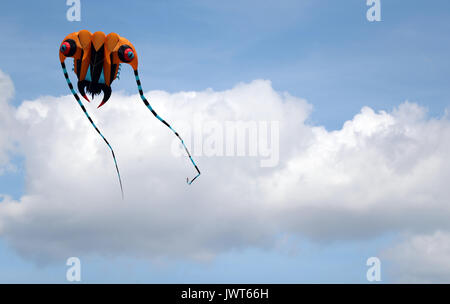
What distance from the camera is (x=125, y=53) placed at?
204 ft

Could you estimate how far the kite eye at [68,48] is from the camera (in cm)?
6169

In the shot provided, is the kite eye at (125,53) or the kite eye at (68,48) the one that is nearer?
the kite eye at (68,48)

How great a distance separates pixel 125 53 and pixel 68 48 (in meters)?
5.73

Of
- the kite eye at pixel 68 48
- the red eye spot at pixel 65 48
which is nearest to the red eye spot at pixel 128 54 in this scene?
the kite eye at pixel 68 48

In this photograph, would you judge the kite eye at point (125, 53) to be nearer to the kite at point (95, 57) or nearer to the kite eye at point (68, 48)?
the kite at point (95, 57)

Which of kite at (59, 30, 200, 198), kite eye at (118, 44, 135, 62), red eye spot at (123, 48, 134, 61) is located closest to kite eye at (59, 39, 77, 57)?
kite at (59, 30, 200, 198)

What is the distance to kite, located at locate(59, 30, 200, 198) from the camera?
6209 centimetres

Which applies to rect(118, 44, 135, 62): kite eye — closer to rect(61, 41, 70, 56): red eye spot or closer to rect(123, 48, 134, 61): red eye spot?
rect(123, 48, 134, 61): red eye spot

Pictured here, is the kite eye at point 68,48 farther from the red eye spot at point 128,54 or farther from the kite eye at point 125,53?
the red eye spot at point 128,54

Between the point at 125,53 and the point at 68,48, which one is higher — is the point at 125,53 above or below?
below

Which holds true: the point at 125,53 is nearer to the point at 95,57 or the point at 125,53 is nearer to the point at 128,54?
the point at 128,54

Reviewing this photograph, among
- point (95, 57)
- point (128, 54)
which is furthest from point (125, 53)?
point (95, 57)

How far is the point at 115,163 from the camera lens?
191 feet
